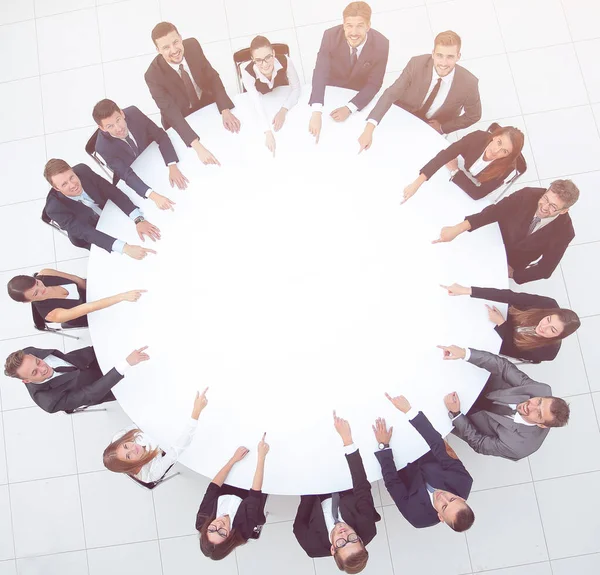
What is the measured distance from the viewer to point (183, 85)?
316cm

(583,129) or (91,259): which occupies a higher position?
(583,129)

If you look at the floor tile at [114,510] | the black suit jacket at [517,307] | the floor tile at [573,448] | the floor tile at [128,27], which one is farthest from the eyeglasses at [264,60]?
the floor tile at [573,448]

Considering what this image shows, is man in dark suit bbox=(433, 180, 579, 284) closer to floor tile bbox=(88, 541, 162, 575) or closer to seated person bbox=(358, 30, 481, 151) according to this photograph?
seated person bbox=(358, 30, 481, 151)

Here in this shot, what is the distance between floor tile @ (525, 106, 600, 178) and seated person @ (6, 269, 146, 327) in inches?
117

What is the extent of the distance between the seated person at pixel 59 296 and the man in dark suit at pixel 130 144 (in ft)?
1.96

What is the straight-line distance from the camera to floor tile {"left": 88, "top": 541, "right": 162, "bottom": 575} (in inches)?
133

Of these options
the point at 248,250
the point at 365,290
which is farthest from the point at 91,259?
the point at 365,290

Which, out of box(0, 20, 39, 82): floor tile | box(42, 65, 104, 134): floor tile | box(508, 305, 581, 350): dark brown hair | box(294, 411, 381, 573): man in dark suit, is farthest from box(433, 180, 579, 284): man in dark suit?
box(0, 20, 39, 82): floor tile

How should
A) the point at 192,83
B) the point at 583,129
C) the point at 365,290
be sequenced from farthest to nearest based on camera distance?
the point at 583,129 → the point at 192,83 → the point at 365,290

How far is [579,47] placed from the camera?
3.85 meters

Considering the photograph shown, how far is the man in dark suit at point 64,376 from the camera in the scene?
2.64 meters

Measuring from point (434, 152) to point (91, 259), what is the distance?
2.04 m

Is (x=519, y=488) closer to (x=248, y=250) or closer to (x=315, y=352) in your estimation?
(x=315, y=352)

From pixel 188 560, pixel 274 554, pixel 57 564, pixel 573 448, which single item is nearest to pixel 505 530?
pixel 573 448
